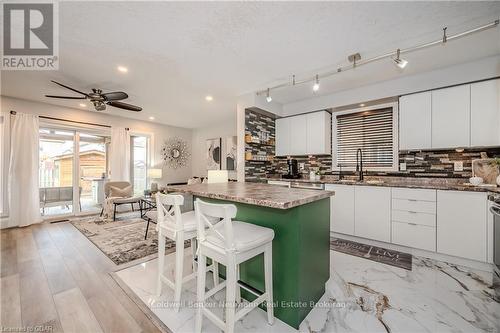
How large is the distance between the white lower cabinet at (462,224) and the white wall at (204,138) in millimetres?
4467

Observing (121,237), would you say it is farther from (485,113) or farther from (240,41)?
(485,113)

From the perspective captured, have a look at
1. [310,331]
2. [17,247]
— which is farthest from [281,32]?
[17,247]

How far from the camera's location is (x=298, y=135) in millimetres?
4133

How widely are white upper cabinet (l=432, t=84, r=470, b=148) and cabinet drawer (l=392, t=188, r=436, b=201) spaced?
705 mm

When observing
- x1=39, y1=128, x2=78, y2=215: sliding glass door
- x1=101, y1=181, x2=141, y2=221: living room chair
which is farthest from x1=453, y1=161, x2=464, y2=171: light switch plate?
x1=39, y1=128, x2=78, y2=215: sliding glass door

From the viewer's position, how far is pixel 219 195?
1.62m

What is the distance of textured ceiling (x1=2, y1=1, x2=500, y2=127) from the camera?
1758 mm

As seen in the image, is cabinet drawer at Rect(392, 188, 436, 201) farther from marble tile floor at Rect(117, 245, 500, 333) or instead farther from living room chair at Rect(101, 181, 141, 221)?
living room chair at Rect(101, 181, 141, 221)

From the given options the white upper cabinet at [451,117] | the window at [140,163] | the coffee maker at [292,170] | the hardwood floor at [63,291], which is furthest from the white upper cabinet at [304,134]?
the window at [140,163]

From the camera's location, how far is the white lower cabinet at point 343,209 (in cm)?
314

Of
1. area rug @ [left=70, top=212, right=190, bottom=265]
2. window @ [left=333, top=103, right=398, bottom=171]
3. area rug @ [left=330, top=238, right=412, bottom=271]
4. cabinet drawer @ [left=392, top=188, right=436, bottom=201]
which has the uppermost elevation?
window @ [left=333, top=103, right=398, bottom=171]

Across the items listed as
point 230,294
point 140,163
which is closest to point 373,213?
point 230,294

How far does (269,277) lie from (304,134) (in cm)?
309

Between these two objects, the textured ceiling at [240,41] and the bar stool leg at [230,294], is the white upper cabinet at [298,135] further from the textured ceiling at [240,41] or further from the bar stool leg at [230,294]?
the bar stool leg at [230,294]
